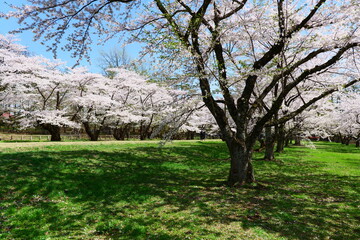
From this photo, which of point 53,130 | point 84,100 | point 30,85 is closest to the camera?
point 30,85

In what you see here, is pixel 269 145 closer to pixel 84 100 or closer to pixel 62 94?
pixel 84 100

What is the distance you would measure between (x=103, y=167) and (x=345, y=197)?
1091cm

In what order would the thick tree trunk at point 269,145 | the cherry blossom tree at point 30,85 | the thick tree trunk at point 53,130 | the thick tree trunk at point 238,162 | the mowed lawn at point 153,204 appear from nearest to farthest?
the mowed lawn at point 153,204 < the thick tree trunk at point 238,162 < the thick tree trunk at point 269,145 < the cherry blossom tree at point 30,85 < the thick tree trunk at point 53,130

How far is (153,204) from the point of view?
7.93 meters

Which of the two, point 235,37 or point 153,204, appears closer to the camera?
point 153,204

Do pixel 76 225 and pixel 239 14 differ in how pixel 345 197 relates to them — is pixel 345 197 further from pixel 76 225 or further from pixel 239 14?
pixel 76 225

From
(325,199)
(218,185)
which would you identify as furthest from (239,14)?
(325,199)

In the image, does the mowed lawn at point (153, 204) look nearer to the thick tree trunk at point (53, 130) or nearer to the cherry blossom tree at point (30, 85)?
the cherry blossom tree at point (30, 85)

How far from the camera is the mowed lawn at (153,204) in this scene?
602 cm

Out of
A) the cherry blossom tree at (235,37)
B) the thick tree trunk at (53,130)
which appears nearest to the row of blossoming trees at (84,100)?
the thick tree trunk at (53,130)

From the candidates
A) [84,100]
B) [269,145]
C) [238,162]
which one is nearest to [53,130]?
[84,100]

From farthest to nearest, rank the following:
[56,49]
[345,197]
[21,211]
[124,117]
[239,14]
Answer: [124,117] → [239,14] → [56,49] → [345,197] → [21,211]

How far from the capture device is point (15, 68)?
25.1 meters

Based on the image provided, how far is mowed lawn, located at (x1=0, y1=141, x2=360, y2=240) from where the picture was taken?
6023mm
